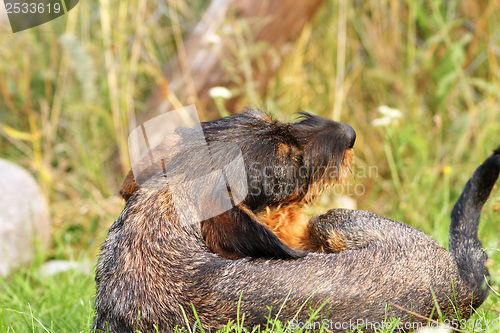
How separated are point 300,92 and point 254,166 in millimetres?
3592

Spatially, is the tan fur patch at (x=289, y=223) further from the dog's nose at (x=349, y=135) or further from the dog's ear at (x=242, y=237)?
the dog's nose at (x=349, y=135)

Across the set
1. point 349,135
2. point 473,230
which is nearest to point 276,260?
point 349,135

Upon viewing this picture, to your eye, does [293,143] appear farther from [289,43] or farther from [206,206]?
[289,43]

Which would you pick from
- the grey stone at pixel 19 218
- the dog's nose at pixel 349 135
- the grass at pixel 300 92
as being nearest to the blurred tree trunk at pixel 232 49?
the grass at pixel 300 92

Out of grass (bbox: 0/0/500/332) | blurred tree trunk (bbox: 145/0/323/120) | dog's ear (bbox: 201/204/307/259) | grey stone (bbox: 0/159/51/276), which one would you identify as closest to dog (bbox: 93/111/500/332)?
dog's ear (bbox: 201/204/307/259)

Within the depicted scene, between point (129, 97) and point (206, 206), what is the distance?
3349 millimetres

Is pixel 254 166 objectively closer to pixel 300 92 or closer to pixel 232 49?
pixel 232 49

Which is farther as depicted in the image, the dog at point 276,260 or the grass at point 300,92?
the grass at point 300,92

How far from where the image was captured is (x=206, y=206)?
8.39 ft

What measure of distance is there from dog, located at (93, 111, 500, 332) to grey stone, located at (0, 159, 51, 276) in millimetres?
2512

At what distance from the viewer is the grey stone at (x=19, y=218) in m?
4.64

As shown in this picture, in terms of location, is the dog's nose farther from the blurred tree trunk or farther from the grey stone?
the grey stone

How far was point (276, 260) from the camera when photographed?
241 centimetres

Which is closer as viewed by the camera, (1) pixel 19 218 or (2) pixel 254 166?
(2) pixel 254 166
